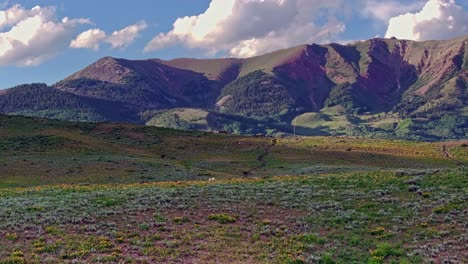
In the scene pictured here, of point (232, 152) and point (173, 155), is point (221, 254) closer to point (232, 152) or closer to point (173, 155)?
point (173, 155)

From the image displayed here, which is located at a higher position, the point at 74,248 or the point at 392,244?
the point at 74,248

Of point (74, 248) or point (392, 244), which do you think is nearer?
point (74, 248)

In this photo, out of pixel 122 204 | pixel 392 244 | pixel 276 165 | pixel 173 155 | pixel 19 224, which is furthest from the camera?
pixel 173 155

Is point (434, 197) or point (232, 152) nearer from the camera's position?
point (434, 197)

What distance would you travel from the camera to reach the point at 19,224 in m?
27.7

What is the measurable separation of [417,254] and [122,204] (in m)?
21.2

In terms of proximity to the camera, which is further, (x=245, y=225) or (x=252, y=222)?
(x=252, y=222)

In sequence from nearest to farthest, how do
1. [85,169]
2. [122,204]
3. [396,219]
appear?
[396,219] < [122,204] < [85,169]

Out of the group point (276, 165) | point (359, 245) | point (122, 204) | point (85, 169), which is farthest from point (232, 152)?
point (359, 245)

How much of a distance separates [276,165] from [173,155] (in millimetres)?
27359

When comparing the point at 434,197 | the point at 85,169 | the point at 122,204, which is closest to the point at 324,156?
the point at 85,169

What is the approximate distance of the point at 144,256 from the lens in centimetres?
2286

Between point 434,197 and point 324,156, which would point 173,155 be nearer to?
point 324,156

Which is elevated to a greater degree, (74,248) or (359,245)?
(74,248)
